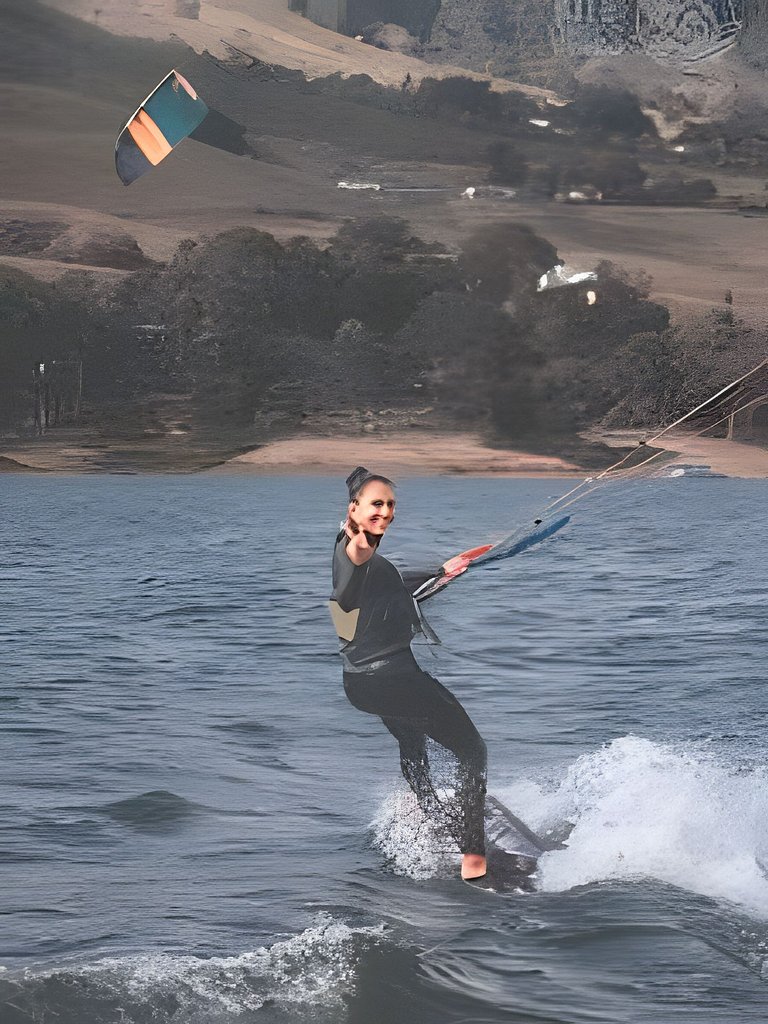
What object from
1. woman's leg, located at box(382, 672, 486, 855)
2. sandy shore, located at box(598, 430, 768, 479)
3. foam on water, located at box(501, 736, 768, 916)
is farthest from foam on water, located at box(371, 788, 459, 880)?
sandy shore, located at box(598, 430, 768, 479)

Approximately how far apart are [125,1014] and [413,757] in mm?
2238

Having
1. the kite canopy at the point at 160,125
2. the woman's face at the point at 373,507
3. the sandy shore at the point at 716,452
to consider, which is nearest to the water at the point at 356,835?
the woman's face at the point at 373,507

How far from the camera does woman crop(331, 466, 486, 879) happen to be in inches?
296

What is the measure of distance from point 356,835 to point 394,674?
94.9 inches

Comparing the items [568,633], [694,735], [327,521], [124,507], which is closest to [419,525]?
[327,521]

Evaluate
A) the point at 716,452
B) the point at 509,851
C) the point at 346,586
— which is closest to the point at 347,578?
the point at 346,586

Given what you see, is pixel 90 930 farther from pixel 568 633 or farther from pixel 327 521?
pixel 327 521

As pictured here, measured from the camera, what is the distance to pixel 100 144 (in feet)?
285

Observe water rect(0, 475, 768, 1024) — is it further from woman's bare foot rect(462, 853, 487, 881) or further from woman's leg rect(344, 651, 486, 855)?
woman's leg rect(344, 651, 486, 855)

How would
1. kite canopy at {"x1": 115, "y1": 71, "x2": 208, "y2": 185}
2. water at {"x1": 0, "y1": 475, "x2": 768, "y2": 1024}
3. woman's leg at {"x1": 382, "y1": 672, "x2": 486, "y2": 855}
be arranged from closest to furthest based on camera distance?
water at {"x1": 0, "y1": 475, "x2": 768, "y2": 1024}
woman's leg at {"x1": 382, "y1": 672, "x2": 486, "y2": 855}
kite canopy at {"x1": 115, "y1": 71, "x2": 208, "y2": 185}

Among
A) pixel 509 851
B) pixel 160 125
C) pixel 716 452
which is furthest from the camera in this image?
pixel 716 452

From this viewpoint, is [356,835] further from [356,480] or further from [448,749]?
[356,480]

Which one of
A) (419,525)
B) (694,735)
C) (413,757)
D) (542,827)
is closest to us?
(413,757)

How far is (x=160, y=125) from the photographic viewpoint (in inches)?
961
